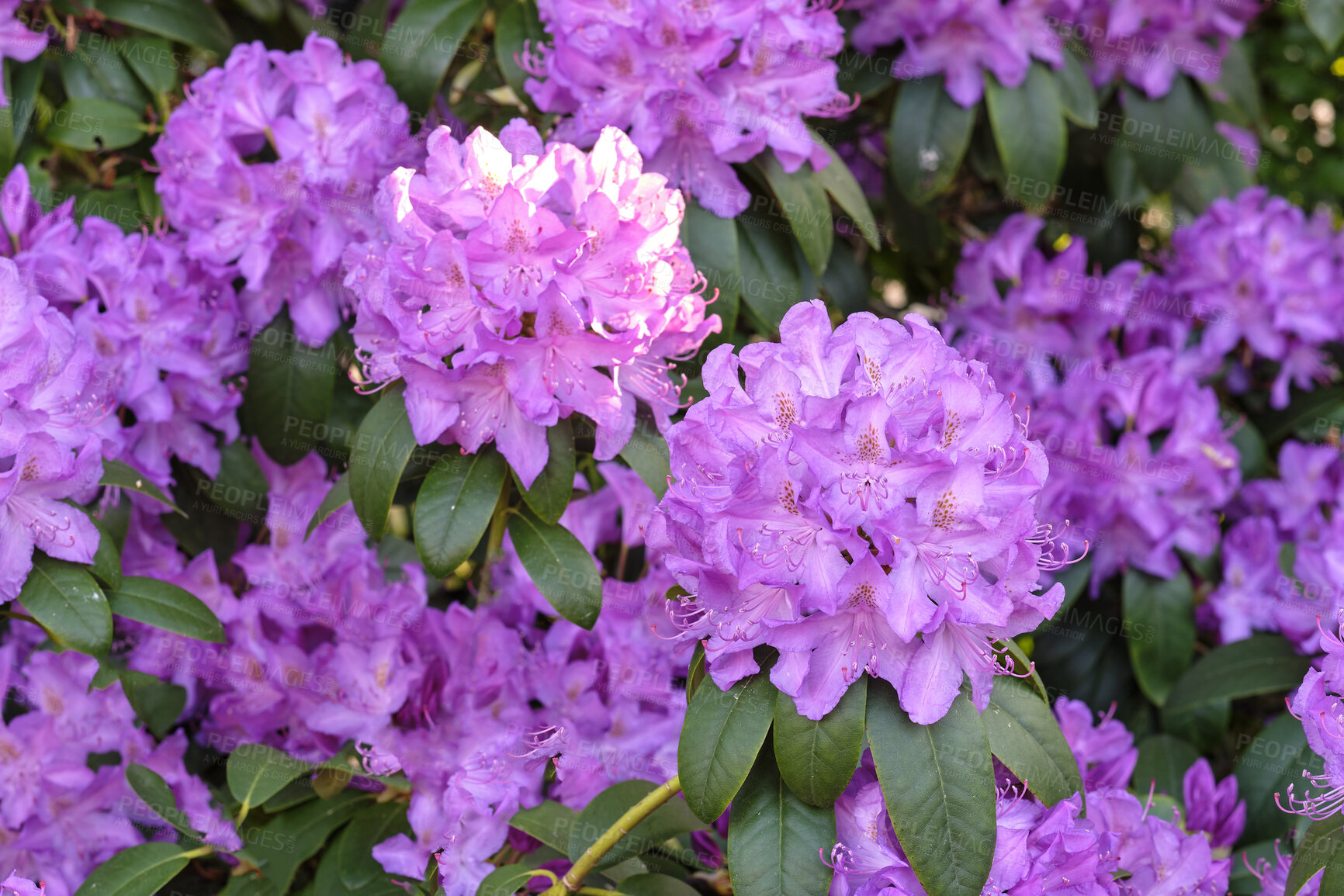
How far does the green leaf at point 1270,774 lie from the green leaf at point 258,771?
1284 millimetres

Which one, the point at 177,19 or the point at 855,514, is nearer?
the point at 855,514

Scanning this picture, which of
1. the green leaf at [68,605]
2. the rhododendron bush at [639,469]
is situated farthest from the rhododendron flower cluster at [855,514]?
the green leaf at [68,605]

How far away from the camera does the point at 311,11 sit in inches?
83.0

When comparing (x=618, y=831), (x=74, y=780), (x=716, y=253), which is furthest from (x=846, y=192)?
(x=74, y=780)

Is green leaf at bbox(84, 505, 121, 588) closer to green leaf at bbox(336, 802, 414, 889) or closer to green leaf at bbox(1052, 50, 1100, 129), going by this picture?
green leaf at bbox(336, 802, 414, 889)

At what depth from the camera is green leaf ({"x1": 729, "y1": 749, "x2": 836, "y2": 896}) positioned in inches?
43.0

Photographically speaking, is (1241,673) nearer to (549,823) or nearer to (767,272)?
(767,272)

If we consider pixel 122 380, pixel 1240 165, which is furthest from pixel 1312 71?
pixel 122 380

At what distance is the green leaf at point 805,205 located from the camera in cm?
159

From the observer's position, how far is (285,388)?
170 cm

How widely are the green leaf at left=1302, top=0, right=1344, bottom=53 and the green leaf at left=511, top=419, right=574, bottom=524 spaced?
1702 mm

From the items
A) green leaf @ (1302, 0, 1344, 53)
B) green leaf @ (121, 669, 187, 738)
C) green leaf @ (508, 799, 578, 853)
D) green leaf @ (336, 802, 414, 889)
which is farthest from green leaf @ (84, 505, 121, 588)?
green leaf @ (1302, 0, 1344, 53)

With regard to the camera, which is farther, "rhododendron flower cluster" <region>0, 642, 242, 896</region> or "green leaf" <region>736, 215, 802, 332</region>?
"green leaf" <region>736, 215, 802, 332</region>

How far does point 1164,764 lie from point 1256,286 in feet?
2.99
